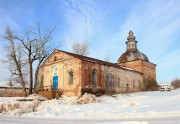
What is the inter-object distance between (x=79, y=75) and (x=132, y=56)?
1935 cm

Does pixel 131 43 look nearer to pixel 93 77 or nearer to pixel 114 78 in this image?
pixel 114 78

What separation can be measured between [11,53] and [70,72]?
28.1 ft

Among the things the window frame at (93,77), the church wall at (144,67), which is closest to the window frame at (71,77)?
the window frame at (93,77)

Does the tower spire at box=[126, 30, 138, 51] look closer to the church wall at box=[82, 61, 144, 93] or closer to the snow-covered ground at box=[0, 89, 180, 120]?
the church wall at box=[82, 61, 144, 93]

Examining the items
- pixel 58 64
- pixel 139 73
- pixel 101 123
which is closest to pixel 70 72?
pixel 58 64

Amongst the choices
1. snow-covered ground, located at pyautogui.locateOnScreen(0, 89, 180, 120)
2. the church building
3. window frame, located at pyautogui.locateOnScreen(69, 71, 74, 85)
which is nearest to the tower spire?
the church building

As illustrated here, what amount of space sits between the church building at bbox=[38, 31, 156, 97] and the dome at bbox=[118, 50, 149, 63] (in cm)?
469

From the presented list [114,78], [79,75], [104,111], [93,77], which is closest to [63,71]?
[79,75]

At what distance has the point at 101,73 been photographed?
26.3 meters

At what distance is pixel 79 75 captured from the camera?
23891mm

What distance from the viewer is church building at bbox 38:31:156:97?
24.2 metres

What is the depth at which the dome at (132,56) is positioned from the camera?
39.7 metres

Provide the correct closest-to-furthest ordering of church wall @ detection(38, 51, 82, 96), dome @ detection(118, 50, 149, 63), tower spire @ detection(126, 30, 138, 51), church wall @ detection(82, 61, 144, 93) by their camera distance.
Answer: church wall @ detection(38, 51, 82, 96)
church wall @ detection(82, 61, 144, 93)
dome @ detection(118, 50, 149, 63)
tower spire @ detection(126, 30, 138, 51)

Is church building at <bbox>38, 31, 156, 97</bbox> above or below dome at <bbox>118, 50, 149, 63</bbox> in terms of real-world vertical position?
below
